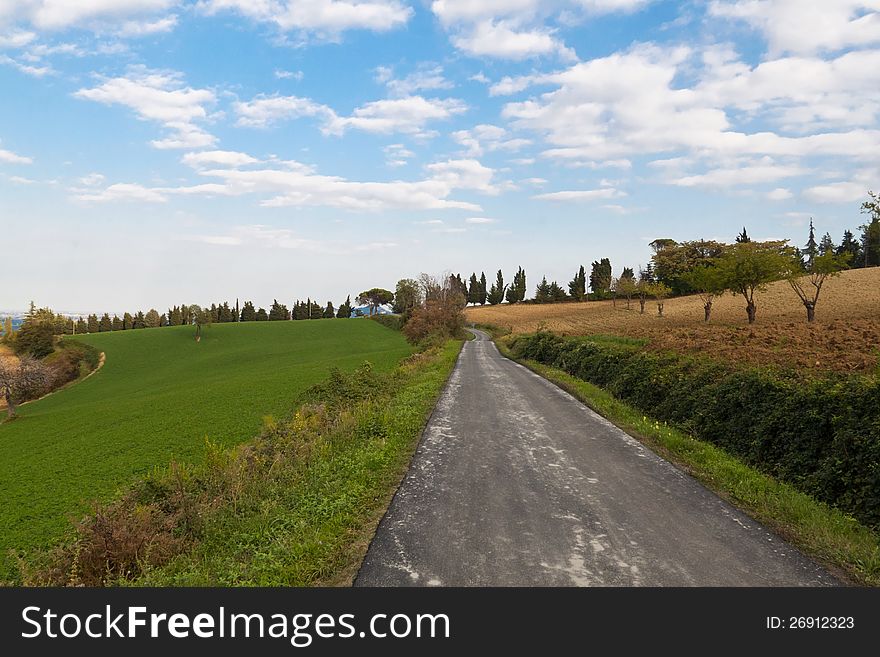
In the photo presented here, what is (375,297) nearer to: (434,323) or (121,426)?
(434,323)

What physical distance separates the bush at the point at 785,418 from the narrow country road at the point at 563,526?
75.1 inches

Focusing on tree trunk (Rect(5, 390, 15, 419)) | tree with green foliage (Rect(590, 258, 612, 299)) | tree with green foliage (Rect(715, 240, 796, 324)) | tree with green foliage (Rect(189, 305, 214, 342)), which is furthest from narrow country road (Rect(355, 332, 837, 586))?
tree with green foliage (Rect(590, 258, 612, 299))

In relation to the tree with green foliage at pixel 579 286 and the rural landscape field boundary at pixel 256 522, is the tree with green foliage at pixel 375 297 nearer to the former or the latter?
the tree with green foliage at pixel 579 286

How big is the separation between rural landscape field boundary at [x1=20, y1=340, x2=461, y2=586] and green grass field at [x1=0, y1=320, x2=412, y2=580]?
2962 millimetres

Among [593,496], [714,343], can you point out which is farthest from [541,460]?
[714,343]

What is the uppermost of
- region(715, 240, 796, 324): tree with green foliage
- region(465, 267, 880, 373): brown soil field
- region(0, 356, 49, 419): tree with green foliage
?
region(715, 240, 796, 324): tree with green foliage

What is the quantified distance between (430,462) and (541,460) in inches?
96.7

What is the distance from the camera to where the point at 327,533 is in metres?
6.38

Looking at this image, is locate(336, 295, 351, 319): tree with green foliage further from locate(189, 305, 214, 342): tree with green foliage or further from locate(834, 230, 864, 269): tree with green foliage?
locate(834, 230, 864, 269): tree with green foliage

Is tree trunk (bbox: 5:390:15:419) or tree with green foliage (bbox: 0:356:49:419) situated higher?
tree with green foliage (bbox: 0:356:49:419)

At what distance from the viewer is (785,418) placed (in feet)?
31.1

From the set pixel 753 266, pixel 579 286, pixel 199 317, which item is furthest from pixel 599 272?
pixel 199 317

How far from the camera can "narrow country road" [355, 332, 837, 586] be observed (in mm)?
5246
